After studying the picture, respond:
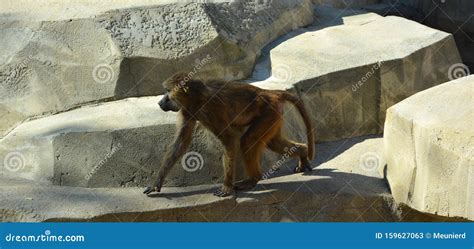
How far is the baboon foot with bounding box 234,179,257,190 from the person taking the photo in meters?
6.89

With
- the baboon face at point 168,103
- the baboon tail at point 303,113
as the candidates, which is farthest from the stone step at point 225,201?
the baboon face at point 168,103

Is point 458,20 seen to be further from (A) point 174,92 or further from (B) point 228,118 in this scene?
(A) point 174,92

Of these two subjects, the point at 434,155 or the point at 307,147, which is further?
the point at 307,147

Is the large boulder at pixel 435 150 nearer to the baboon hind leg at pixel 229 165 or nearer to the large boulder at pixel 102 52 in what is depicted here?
the baboon hind leg at pixel 229 165

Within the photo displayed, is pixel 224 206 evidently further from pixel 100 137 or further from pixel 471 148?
pixel 471 148

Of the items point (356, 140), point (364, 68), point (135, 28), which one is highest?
point (135, 28)

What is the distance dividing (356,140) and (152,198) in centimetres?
269

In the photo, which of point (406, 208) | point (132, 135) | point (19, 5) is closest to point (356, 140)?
point (406, 208)

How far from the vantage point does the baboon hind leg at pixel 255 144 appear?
6.90 meters

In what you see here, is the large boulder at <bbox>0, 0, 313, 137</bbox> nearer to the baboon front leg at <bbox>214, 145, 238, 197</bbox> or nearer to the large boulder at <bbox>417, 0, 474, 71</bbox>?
the baboon front leg at <bbox>214, 145, 238, 197</bbox>

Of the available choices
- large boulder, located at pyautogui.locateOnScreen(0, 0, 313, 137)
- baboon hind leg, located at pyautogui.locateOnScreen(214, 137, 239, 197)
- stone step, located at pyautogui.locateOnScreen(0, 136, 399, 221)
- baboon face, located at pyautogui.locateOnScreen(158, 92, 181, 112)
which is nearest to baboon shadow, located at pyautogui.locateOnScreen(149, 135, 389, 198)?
stone step, located at pyautogui.locateOnScreen(0, 136, 399, 221)

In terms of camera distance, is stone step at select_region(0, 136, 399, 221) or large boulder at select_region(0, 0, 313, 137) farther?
large boulder at select_region(0, 0, 313, 137)

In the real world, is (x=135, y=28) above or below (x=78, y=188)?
above

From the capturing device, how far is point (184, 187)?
280 inches
